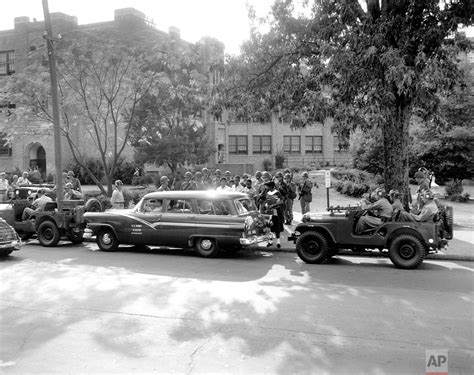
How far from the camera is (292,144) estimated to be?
50.3m

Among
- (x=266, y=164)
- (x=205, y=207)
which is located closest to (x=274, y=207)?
(x=205, y=207)

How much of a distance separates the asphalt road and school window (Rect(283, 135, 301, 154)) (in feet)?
131

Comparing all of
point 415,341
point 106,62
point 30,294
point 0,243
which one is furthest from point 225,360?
point 106,62

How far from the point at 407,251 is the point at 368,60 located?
4509mm

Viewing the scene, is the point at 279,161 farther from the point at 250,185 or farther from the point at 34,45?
the point at 250,185

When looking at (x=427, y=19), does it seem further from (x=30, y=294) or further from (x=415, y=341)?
(x=30, y=294)

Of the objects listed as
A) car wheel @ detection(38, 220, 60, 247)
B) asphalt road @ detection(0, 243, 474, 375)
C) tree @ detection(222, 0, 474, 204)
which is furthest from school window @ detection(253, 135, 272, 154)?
asphalt road @ detection(0, 243, 474, 375)

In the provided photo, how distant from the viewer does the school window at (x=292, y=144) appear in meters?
50.1

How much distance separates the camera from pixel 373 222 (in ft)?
34.3

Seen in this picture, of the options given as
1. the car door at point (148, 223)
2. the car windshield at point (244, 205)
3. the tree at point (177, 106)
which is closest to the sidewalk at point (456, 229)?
the car windshield at point (244, 205)

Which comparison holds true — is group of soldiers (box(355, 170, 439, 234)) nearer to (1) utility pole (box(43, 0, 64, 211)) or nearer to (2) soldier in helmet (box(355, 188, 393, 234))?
(2) soldier in helmet (box(355, 188, 393, 234))

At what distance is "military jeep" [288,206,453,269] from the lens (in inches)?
396

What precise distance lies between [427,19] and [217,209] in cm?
688

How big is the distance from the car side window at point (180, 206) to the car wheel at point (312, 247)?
287 cm
